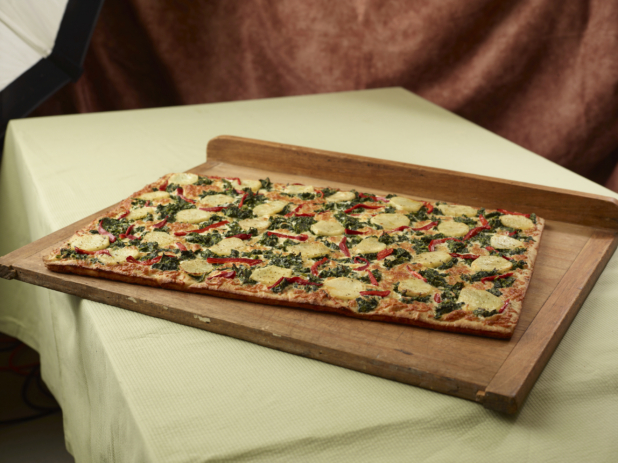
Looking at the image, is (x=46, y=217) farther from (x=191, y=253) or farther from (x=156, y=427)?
(x=156, y=427)

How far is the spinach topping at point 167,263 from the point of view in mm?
1294

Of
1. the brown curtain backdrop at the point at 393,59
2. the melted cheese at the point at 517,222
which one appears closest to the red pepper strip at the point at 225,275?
the melted cheese at the point at 517,222

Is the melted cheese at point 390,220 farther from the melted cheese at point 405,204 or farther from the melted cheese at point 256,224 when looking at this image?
the melted cheese at point 256,224

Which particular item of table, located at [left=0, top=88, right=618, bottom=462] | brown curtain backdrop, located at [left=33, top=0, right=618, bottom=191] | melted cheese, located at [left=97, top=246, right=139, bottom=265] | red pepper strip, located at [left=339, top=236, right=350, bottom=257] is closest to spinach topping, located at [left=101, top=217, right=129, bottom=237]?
melted cheese, located at [left=97, top=246, right=139, bottom=265]

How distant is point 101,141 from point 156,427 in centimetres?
172

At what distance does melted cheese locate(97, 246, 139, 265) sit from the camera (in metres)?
1.30

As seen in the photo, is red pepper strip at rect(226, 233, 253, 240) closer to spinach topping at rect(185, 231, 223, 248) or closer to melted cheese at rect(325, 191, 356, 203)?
spinach topping at rect(185, 231, 223, 248)

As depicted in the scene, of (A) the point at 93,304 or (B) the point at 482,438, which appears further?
(A) the point at 93,304

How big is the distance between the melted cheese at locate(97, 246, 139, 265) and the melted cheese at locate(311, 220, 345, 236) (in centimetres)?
45

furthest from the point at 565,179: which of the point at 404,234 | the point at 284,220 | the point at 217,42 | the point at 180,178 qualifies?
the point at 217,42

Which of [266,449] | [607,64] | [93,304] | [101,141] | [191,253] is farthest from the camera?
[607,64]

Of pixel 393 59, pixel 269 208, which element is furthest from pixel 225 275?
pixel 393 59

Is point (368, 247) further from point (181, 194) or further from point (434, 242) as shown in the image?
point (181, 194)

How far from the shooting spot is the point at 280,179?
1.97 m
